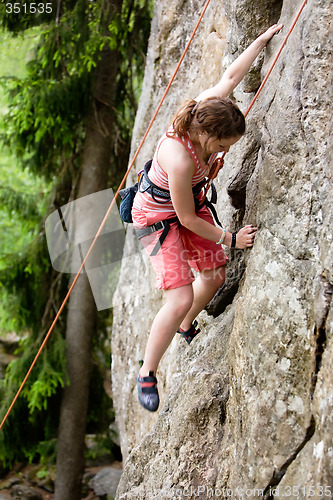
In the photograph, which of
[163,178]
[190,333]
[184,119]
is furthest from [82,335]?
[184,119]

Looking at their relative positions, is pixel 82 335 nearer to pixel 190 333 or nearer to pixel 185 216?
pixel 190 333

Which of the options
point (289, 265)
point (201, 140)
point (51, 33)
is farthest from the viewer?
point (51, 33)

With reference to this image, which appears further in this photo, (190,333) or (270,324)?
(190,333)

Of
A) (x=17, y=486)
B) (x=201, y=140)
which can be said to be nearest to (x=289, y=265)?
(x=201, y=140)

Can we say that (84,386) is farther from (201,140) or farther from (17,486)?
(201,140)

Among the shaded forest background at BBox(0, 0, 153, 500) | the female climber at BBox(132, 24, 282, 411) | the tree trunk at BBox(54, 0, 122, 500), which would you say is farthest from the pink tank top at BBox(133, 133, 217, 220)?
the tree trunk at BBox(54, 0, 122, 500)

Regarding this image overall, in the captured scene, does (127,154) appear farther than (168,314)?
Yes

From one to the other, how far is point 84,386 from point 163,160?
578 centimetres

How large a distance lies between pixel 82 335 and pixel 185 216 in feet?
17.7

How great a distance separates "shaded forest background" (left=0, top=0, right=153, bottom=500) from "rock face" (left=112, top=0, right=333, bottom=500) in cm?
387

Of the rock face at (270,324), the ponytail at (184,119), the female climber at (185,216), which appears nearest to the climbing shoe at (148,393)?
the female climber at (185,216)

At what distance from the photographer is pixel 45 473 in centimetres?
896

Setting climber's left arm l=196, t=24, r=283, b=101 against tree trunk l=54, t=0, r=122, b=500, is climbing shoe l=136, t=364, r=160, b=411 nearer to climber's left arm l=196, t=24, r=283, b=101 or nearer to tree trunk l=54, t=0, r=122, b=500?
climber's left arm l=196, t=24, r=283, b=101

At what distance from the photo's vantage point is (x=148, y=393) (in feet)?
10.4
